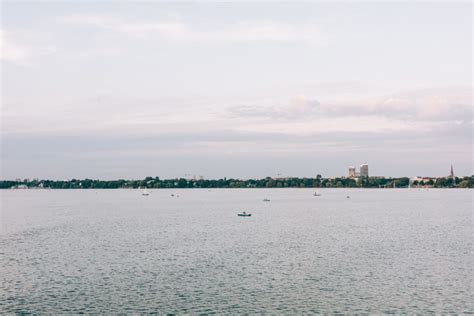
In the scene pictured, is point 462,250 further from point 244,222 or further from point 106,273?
Answer: point 244,222

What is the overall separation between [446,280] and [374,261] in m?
14.2

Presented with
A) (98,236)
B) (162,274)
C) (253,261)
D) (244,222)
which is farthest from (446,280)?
(244,222)

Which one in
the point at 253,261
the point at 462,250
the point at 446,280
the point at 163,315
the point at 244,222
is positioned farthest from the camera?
the point at 244,222

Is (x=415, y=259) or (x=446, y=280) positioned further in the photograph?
(x=415, y=259)

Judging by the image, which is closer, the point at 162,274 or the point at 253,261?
the point at 162,274

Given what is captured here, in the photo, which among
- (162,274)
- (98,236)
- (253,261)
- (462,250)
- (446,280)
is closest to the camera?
(446,280)

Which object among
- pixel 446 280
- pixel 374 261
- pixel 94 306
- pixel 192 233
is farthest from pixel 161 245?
pixel 446 280

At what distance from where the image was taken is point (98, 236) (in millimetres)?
106688

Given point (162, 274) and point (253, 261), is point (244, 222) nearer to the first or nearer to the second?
point (253, 261)

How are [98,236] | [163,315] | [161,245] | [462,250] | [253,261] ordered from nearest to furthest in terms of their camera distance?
[163,315] < [253,261] < [462,250] < [161,245] < [98,236]

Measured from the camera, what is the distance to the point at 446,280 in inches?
2378

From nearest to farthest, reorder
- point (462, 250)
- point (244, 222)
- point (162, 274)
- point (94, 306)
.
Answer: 1. point (94, 306)
2. point (162, 274)
3. point (462, 250)
4. point (244, 222)

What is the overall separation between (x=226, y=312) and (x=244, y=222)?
9174 centimetres

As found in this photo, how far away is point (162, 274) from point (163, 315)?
58.3 feet
